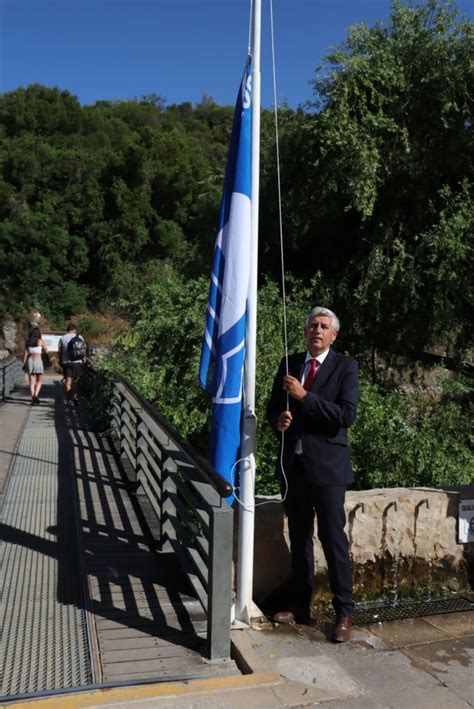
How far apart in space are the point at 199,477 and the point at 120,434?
16.2ft

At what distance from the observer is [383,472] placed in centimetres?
655

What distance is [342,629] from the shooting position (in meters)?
3.84

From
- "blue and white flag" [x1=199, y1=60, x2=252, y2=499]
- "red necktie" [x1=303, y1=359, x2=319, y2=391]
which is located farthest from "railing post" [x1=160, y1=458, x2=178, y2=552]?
"red necktie" [x1=303, y1=359, x2=319, y2=391]

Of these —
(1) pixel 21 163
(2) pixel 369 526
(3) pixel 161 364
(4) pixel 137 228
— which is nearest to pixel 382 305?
(3) pixel 161 364

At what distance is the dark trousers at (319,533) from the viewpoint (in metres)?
3.83

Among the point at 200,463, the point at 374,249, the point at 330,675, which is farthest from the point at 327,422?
the point at 374,249

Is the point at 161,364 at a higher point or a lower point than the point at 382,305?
lower

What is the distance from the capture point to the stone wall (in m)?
4.83

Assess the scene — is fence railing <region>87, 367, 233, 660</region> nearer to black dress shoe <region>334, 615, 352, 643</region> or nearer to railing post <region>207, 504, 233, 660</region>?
railing post <region>207, 504, 233, 660</region>

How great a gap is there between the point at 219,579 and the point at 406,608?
185cm

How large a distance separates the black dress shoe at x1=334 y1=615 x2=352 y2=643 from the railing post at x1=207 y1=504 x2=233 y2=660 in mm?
756

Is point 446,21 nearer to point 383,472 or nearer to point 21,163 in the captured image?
point 383,472

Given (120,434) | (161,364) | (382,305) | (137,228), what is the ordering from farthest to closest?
(137,228), (382,305), (161,364), (120,434)

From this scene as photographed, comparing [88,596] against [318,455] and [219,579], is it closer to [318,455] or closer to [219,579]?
[219,579]
